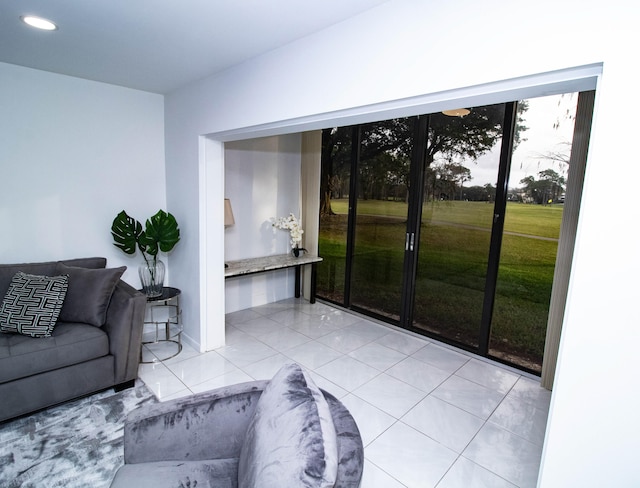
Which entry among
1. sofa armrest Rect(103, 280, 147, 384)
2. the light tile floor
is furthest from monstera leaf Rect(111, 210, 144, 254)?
the light tile floor

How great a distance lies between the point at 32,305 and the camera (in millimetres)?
2498

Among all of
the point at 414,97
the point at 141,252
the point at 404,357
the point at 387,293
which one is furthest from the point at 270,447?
the point at 387,293

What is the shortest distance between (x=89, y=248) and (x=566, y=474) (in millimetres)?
3743

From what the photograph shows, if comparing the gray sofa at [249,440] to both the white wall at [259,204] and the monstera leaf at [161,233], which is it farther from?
the white wall at [259,204]

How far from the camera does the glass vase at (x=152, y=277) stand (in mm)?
3338

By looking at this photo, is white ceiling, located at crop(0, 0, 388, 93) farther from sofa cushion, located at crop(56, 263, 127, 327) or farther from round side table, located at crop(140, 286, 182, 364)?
round side table, located at crop(140, 286, 182, 364)

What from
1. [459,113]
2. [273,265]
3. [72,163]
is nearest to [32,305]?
[72,163]

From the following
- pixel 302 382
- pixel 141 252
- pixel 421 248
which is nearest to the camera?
pixel 302 382

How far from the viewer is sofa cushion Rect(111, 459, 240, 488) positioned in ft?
4.47

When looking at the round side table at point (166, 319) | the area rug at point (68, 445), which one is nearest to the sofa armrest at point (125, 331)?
the area rug at point (68, 445)

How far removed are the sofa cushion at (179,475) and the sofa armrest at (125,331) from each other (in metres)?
1.37

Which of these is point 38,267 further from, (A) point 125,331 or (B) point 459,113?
A: (B) point 459,113

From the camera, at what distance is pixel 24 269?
279 centimetres

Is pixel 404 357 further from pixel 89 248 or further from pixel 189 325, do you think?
pixel 89 248
